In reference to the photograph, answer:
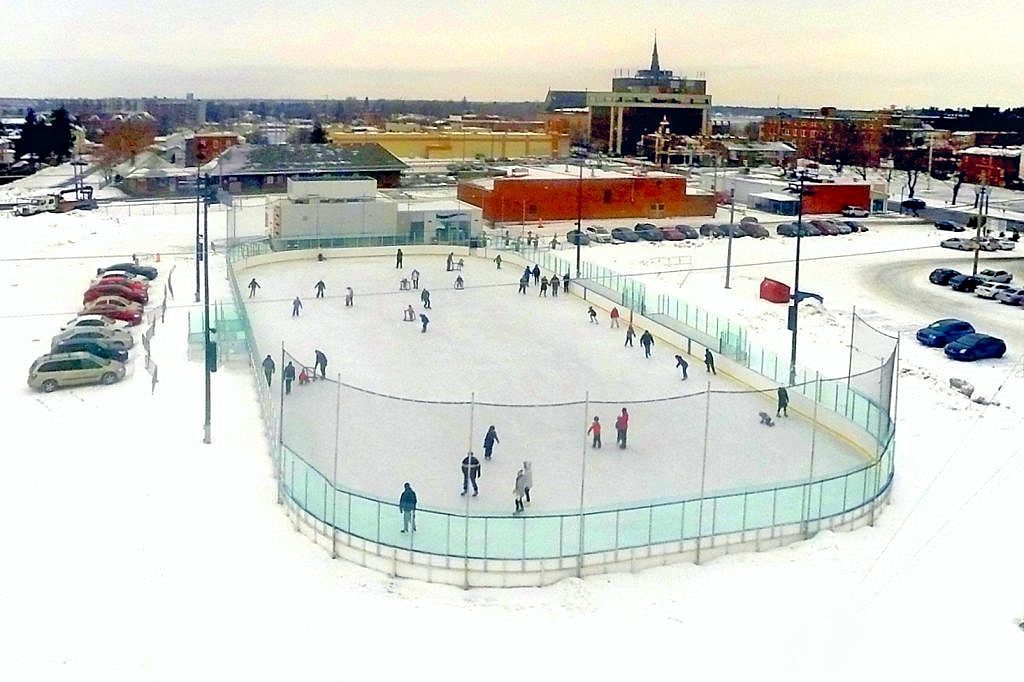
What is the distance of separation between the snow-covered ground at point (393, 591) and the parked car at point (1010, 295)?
35.1 feet

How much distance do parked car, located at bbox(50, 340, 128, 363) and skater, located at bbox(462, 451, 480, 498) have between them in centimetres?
790

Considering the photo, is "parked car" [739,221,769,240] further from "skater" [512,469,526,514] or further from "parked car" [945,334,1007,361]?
"skater" [512,469,526,514]

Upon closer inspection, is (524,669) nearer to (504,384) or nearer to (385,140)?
(504,384)

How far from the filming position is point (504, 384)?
15031mm

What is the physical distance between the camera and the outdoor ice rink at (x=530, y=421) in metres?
10.7

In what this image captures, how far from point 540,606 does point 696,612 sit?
4.31 feet

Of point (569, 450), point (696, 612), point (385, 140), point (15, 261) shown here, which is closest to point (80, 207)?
point (15, 261)

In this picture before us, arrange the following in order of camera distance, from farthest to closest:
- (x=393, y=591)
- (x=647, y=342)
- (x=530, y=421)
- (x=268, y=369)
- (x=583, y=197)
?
(x=583, y=197)
(x=647, y=342)
(x=268, y=369)
(x=530, y=421)
(x=393, y=591)

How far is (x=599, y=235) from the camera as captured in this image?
33344 millimetres

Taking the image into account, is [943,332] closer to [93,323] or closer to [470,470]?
[470,470]

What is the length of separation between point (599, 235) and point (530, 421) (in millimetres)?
22193

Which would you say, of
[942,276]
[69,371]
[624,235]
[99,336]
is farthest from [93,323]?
[942,276]

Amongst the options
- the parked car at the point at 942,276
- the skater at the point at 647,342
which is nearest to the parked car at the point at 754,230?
the parked car at the point at 942,276

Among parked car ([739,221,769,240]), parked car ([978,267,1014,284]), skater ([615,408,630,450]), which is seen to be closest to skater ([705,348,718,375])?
skater ([615,408,630,450])
